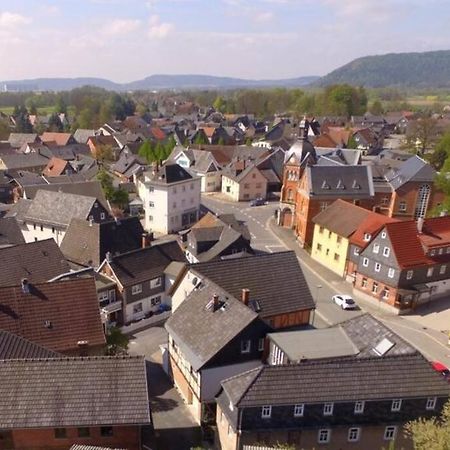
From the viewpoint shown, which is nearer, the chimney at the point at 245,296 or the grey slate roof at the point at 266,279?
the chimney at the point at 245,296

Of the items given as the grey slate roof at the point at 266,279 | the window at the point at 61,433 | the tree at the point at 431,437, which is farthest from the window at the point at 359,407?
the window at the point at 61,433

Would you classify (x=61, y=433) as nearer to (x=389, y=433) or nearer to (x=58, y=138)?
(x=389, y=433)

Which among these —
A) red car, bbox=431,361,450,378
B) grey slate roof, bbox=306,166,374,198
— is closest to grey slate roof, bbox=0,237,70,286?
red car, bbox=431,361,450,378

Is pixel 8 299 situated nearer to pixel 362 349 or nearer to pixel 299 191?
pixel 362 349

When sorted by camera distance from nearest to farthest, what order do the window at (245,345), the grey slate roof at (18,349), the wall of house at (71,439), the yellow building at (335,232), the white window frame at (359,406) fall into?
1. the wall of house at (71,439)
2. the white window frame at (359,406)
3. the grey slate roof at (18,349)
4. the window at (245,345)
5. the yellow building at (335,232)

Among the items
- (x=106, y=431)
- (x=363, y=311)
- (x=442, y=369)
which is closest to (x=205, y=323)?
(x=106, y=431)

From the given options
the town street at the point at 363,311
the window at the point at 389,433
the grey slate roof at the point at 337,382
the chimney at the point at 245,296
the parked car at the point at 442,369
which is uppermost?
the chimney at the point at 245,296

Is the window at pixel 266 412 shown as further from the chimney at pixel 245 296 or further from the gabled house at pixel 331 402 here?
the chimney at pixel 245 296

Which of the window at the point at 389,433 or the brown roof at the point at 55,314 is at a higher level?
the brown roof at the point at 55,314
